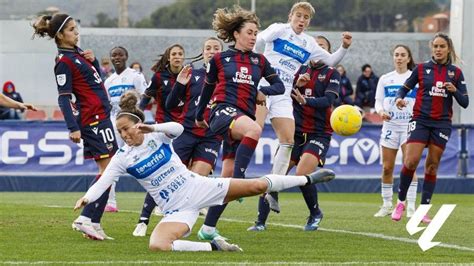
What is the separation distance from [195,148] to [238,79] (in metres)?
2.17

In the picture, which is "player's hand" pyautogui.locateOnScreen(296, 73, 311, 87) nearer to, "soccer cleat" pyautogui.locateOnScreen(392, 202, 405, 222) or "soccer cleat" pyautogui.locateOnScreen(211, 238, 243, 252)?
"soccer cleat" pyautogui.locateOnScreen(392, 202, 405, 222)

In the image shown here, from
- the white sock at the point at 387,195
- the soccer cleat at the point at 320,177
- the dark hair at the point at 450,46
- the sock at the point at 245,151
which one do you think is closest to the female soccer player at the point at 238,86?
the sock at the point at 245,151

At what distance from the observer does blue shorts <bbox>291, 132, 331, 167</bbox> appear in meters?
14.0

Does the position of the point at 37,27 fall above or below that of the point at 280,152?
above

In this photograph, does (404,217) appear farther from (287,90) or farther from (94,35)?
(94,35)

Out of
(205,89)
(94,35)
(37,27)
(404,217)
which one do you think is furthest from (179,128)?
(94,35)

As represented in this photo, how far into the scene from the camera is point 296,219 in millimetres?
15195

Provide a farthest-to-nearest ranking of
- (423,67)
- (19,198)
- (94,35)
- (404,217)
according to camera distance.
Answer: (94,35), (19,198), (404,217), (423,67)

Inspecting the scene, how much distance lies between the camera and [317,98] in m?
14.1

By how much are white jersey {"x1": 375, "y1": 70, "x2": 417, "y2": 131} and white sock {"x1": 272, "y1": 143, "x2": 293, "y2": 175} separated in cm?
390

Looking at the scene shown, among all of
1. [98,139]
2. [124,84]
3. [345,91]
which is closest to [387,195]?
[124,84]

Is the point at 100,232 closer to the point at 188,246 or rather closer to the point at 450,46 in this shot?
the point at 188,246

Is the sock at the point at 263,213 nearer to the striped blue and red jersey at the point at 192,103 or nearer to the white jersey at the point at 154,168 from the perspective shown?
the striped blue and red jersey at the point at 192,103

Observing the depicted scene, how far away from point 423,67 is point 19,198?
7.86 m
